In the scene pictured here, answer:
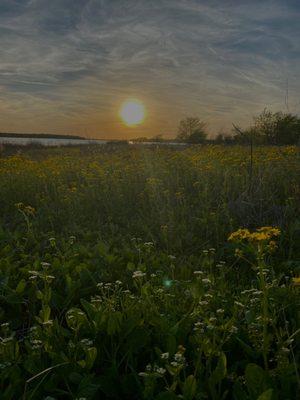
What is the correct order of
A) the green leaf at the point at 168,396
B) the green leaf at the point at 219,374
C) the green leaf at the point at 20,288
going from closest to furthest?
the green leaf at the point at 168,396 → the green leaf at the point at 219,374 → the green leaf at the point at 20,288

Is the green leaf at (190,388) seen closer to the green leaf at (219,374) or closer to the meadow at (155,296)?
the meadow at (155,296)

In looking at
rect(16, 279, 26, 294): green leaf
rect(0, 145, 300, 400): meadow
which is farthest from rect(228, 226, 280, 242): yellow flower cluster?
rect(16, 279, 26, 294): green leaf

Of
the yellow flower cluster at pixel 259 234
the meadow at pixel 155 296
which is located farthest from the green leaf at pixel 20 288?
the yellow flower cluster at pixel 259 234

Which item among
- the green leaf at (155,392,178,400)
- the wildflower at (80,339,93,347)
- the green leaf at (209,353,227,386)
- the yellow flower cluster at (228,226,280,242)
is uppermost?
the yellow flower cluster at (228,226,280,242)

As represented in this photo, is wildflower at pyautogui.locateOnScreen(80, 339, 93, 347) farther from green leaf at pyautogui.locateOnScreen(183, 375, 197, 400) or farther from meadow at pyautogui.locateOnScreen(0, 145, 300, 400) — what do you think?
green leaf at pyautogui.locateOnScreen(183, 375, 197, 400)

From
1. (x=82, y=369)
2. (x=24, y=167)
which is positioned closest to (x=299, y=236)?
(x=82, y=369)

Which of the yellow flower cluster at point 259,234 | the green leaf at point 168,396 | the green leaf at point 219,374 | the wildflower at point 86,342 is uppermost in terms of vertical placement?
the yellow flower cluster at point 259,234

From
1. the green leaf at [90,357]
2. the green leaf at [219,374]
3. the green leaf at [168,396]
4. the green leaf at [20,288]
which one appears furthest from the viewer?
the green leaf at [20,288]

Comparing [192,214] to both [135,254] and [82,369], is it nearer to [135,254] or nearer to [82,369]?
[135,254]

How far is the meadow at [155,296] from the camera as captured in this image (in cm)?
209

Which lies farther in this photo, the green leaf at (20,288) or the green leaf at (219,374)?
the green leaf at (20,288)

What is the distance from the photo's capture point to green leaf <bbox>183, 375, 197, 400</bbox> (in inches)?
76.4

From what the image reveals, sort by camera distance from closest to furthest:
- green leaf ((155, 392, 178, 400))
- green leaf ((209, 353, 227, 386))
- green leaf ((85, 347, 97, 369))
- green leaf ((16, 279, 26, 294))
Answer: green leaf ((155, 392, 178, 400)), green leaf ((209, 353, 227, 386)), green leaf ((85, 347, 97, 369)), green leaf ((16, 279, 26, 294))

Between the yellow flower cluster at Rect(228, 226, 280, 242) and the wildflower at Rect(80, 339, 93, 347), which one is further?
the wildflower at Rect(80, 339, 93, 347)
